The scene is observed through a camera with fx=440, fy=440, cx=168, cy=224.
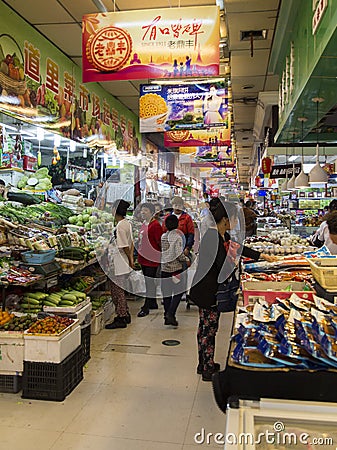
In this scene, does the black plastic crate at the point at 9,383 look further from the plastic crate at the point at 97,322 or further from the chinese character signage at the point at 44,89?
the chinese character signage at the point at 44,89

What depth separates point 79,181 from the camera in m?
8.36

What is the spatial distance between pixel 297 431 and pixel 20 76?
18.4 ft

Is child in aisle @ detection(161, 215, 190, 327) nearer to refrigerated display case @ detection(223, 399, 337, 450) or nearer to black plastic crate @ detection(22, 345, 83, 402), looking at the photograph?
black plastic crate @ detection(22, 345, 83, 402)

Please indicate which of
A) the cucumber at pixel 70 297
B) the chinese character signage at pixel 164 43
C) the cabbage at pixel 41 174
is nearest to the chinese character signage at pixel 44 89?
the cabbage at pixel 41 174

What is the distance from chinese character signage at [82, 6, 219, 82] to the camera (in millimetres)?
4289

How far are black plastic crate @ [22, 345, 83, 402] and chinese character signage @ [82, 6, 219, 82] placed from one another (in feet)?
9.17

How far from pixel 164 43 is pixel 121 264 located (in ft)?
9.82

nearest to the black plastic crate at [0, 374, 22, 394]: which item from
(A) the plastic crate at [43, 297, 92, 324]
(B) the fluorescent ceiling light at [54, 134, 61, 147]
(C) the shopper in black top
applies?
(A) the plastic crate at [43, 297, 92, 324]

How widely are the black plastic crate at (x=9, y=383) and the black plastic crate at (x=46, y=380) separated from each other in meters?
0.13

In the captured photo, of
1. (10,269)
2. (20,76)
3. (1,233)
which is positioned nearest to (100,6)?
(20,76)

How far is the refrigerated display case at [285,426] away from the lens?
1.45 meters

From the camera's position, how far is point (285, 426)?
4.95 ft

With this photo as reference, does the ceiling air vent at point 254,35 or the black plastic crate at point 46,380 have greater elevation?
the ceiling air vent at point 254,35

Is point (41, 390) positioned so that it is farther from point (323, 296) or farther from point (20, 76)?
point (20, 76)
